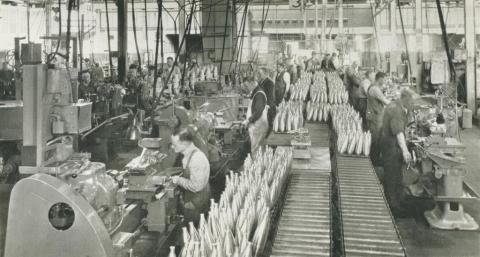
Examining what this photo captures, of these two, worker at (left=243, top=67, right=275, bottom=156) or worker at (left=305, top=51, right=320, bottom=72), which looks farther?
worker at (left=305, top=51, right=320, bottom=72)

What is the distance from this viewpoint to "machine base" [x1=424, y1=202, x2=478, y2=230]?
20.9 feet

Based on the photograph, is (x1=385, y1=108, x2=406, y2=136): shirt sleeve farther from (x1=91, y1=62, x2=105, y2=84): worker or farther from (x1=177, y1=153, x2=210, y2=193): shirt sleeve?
(x1=91, y1=62, x2=105, y2=84): worker

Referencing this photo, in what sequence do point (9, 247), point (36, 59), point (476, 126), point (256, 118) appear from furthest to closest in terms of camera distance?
1. point (476, 126)
2. point (256, 118)
3. point (36, 59)
4. point (9, 247)

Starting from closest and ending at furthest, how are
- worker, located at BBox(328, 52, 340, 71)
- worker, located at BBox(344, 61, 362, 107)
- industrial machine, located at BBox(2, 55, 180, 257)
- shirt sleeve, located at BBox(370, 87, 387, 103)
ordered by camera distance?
industrial machine, located at BBox(2, 55, 180, 257)
shirt sleeve, located at BBox(370, 87, 387, 103)
worker, located at BBox(344, 61, 362, 107)
worker, located at BBox(328, 52, 340, 71)

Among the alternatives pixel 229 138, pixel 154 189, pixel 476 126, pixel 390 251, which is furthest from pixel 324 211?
pixel 476 126

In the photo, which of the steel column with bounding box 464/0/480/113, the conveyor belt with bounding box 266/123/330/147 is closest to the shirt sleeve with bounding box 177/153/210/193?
the conveyor belt with bounding box 266/123/330/147

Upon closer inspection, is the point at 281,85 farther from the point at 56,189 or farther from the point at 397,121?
the point at 56,189

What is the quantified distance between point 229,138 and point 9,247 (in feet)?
23.0

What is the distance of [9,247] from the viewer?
2.37 m

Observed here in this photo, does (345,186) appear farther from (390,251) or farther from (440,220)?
(440,220)

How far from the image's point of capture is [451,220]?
21.1ft

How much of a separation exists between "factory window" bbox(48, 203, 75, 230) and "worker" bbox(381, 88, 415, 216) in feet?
16.8

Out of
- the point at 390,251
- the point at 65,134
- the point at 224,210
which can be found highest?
the point at 65,134

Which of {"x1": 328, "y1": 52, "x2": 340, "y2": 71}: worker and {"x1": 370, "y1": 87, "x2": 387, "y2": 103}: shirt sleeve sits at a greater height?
{"x1": 328, "y1": 52, "x2": 340, "y2": 71}: worker
